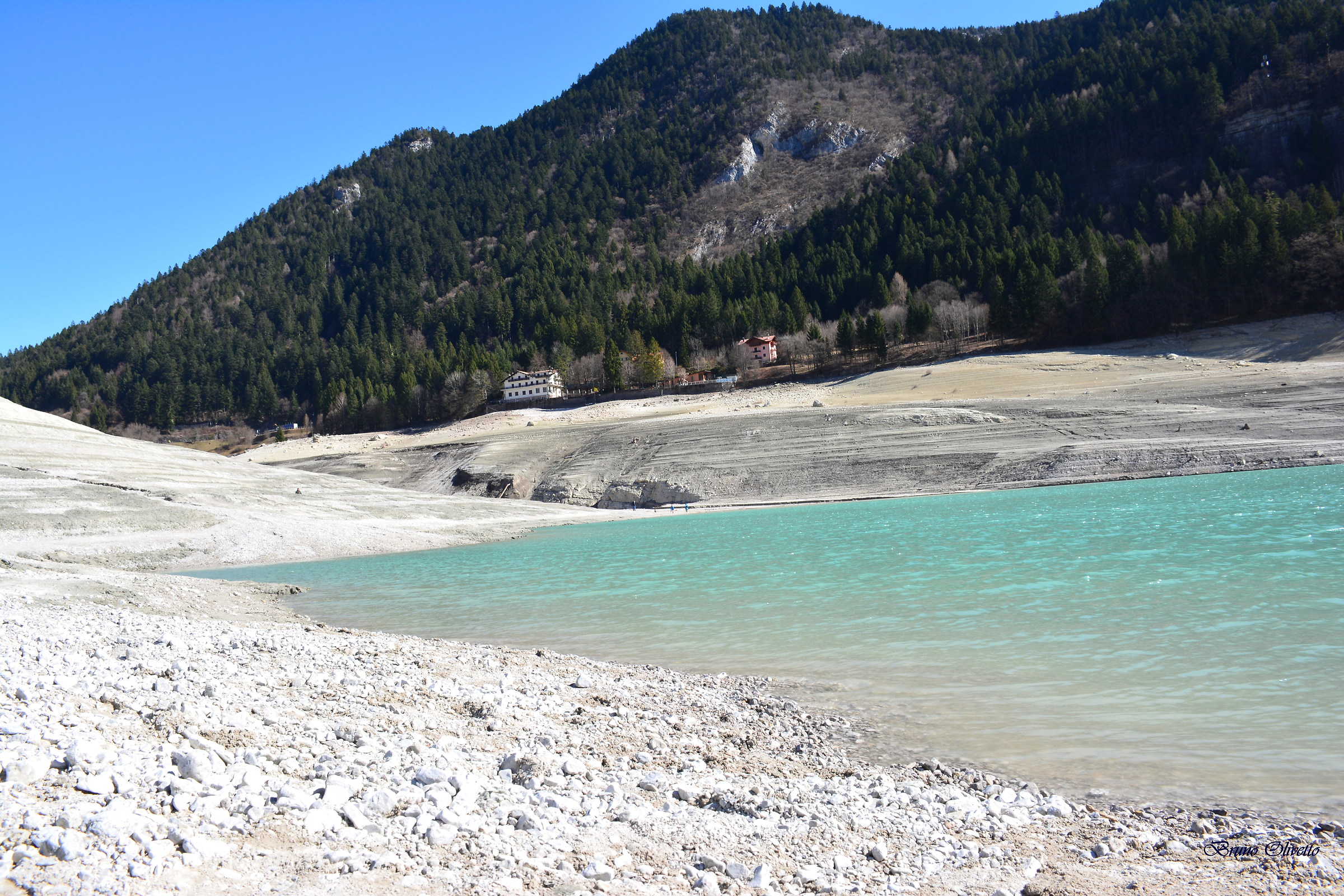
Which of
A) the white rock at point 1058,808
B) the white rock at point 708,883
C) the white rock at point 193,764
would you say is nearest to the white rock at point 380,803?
the white rock at point 193,764

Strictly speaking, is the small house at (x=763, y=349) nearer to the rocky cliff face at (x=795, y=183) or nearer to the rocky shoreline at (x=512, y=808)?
the rocky cliff face at (x=795, y=183)

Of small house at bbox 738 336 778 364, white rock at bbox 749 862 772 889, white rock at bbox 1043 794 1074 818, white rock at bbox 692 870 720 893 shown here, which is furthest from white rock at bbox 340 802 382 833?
small house at bbox 738 336 778 364

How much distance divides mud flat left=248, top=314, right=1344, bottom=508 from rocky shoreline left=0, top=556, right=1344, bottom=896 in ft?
132

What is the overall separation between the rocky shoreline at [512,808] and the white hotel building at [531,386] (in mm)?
87823

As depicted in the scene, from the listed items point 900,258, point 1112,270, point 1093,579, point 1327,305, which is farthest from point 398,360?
point 1093,579

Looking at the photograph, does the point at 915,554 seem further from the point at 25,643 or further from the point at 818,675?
the point at 25,643

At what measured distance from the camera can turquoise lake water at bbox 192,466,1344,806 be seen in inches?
278

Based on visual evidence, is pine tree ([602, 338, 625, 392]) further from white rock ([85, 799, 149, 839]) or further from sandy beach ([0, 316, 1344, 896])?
white rock ([85, 799, 149, 839])

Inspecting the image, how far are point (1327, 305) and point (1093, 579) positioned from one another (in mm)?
64826

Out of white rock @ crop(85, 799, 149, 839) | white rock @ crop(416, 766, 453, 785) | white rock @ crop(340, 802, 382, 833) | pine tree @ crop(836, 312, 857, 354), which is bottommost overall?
white rock @ crop(416, 766, 453, 785)

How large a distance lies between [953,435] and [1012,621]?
38785mm

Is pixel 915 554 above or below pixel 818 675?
below

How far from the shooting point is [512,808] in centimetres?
538

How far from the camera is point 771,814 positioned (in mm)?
5676
